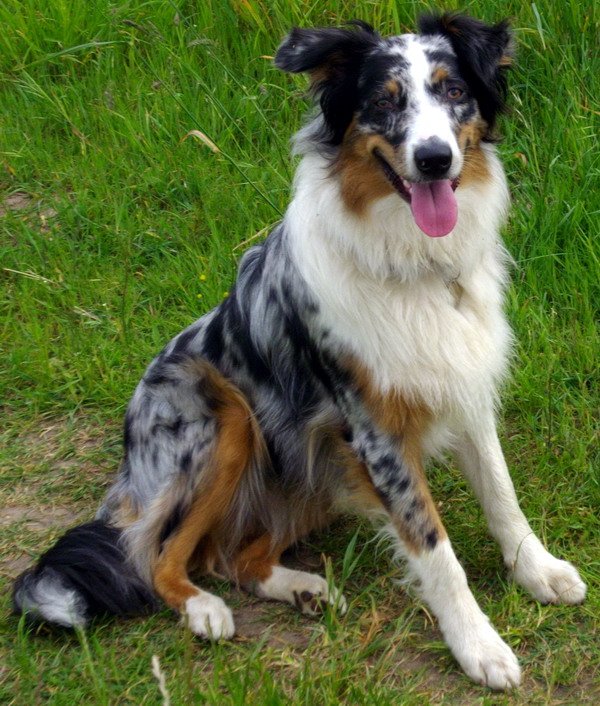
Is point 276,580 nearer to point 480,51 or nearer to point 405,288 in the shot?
point 405,288

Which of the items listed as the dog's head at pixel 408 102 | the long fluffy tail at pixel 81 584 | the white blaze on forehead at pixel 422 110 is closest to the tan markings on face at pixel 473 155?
the dog's head at pixel 408 102

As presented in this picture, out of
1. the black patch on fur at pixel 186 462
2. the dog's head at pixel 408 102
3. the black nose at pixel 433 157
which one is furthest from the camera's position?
the black patch on fur at pixel 186 462

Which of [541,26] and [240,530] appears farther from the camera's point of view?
[541,26]

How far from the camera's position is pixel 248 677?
2631 millimetres

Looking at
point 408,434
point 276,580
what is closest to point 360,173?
point 408,434

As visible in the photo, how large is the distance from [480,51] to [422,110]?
32 cm

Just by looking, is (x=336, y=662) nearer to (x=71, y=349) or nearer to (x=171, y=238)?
(x=71, y=349)

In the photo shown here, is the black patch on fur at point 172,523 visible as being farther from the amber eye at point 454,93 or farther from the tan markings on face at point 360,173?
the amber eye at point 454,93

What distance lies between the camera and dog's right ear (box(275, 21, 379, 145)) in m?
2.98

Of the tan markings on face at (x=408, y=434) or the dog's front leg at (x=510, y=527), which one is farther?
the dog's front leg at (x=510, y=527)

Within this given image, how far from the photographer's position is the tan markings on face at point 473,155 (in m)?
2.99

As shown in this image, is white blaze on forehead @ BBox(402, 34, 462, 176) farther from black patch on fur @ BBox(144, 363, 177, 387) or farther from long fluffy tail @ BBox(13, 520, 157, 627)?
long fluffy tail @ BBox(13, 520, 157, 627)

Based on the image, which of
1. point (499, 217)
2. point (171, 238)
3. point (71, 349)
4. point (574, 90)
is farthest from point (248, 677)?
point (574, 90)

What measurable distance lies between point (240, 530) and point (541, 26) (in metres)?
3.06
